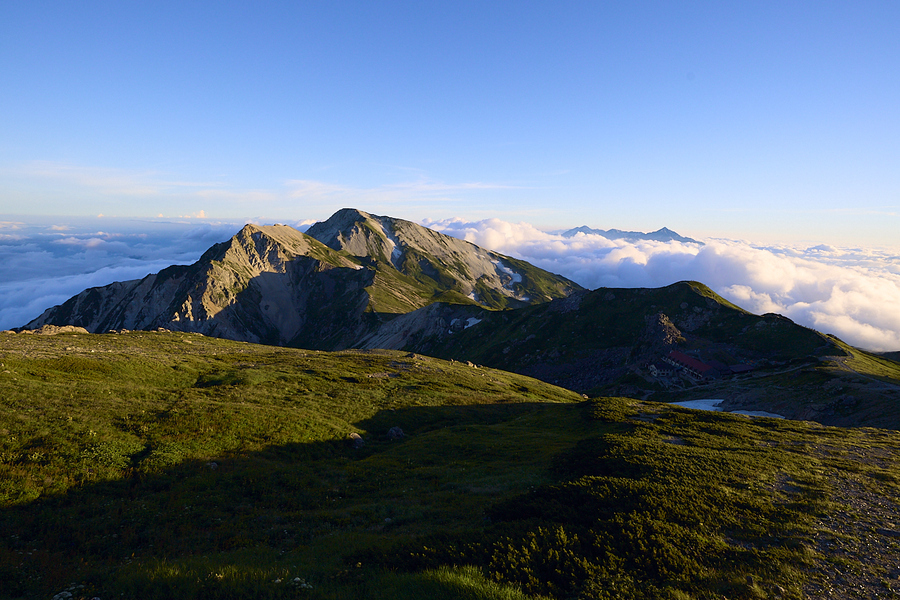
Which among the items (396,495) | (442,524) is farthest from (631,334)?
(442,524)

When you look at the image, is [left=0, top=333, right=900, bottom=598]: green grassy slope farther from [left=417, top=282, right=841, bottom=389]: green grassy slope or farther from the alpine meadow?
[left=417, top=282, right=841, bottom=389]: green grassy slope

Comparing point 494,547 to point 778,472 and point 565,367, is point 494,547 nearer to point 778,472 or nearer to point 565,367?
point 778,472

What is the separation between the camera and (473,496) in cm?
2298

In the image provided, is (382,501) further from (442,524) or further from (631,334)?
(631,334)

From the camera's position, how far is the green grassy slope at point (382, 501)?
40.7 feet

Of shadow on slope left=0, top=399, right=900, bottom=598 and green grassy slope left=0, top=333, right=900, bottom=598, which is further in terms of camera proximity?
green grassy slope left=0, top=333, right=900, bottom=598

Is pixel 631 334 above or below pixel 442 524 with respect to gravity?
below

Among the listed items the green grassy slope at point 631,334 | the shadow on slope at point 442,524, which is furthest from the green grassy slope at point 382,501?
the green grassy slope at point 631,334

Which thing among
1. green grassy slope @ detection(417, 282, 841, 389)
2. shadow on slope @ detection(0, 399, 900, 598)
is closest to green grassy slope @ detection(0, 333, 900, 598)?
shadow on slope @ detection(0, 399, 900, 598)

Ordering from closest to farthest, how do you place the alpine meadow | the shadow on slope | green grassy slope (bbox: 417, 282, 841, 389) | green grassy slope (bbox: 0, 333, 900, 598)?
1. the shadow on slope
2. green grassy slope (bbox: 0, 333, 900, 598)
3. the alpine meadow
4. green grassy slope (bbox: 417, 282, 841, 389)

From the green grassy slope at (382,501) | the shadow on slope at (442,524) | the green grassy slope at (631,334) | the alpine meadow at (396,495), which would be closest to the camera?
the shadow on slope at (442,524)

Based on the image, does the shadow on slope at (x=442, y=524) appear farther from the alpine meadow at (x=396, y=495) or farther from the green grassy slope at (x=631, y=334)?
the green grassy slope at (x=631, y=334)

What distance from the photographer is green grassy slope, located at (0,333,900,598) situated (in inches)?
488

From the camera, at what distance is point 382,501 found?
917 inches
